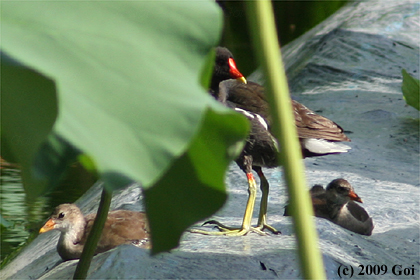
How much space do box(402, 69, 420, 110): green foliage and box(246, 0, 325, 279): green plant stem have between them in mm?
2445

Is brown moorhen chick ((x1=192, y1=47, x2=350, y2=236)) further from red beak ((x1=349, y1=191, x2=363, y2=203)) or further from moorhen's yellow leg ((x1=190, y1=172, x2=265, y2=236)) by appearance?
red beak ((x1=349, y1=191, x2=363, y2=203))

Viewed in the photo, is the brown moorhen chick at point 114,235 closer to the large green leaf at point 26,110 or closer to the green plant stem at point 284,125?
the large green leaf at point 26,110

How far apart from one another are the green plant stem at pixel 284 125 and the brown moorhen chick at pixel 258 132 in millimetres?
1380

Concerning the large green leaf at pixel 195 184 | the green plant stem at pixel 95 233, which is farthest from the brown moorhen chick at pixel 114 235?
the large green leaf at pixel 195 184

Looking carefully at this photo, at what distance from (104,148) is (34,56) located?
72mm

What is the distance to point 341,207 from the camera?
2.06 meters

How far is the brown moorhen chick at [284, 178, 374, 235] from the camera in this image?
1.91m

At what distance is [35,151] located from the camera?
1.31 ft

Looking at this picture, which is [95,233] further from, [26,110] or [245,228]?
[245,228]

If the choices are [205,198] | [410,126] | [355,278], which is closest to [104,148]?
[205,198]

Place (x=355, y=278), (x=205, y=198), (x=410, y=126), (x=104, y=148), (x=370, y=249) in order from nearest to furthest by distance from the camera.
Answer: (x=104, y=148) < (x=205, y=198) < (x=355, y=278) < (x=370, y=249) < (x=410, y=126)

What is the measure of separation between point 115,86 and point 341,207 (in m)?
1.79

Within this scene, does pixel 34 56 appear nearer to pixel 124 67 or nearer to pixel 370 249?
pixel 124 67

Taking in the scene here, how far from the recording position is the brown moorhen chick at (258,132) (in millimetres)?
1756
